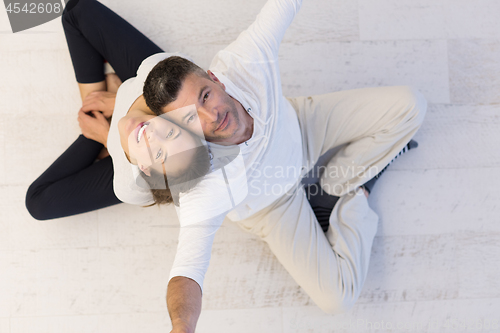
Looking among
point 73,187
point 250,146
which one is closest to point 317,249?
point 250,146

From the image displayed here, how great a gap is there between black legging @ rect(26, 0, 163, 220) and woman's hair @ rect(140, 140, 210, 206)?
27cm

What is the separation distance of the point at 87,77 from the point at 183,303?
0.78m

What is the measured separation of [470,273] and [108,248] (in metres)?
1.18

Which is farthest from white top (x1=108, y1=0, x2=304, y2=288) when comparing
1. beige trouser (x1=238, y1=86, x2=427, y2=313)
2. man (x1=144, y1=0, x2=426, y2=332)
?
beige trouser (x1=238, y1=86, x2=427, y2=313)

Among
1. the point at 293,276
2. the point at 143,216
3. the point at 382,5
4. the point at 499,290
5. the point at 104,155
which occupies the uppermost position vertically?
the point at 382,5

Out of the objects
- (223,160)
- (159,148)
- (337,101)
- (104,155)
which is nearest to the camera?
(159,148)

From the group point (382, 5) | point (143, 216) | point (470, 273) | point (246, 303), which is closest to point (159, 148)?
point (143, 216)

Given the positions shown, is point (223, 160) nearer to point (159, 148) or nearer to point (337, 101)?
point (159, 148)

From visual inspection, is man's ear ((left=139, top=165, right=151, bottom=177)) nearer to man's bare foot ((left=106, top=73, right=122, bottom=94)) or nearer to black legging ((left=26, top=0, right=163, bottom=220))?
black legging ((left=26, top=0, right=163, bottom=220))

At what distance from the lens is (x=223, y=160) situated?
847 millimetres

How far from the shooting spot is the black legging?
1.04m

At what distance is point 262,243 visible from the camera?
117 centimetres

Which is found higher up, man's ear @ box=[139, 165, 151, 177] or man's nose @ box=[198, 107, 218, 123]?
man's nose @ box=[198, 107, 218, 123]

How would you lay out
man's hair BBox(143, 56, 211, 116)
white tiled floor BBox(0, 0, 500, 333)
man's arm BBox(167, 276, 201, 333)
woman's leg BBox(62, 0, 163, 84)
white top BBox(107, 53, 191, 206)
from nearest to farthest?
man's arm BBox(167, 276, 201, 333) < man's hair BBox(143, 56, 211, 116) < white top BBox(107, 53, 191, 206) < woman's leg BBox(62, 0, 163, 84) < white tiled floor BBox(0, 0, 500, 333)
